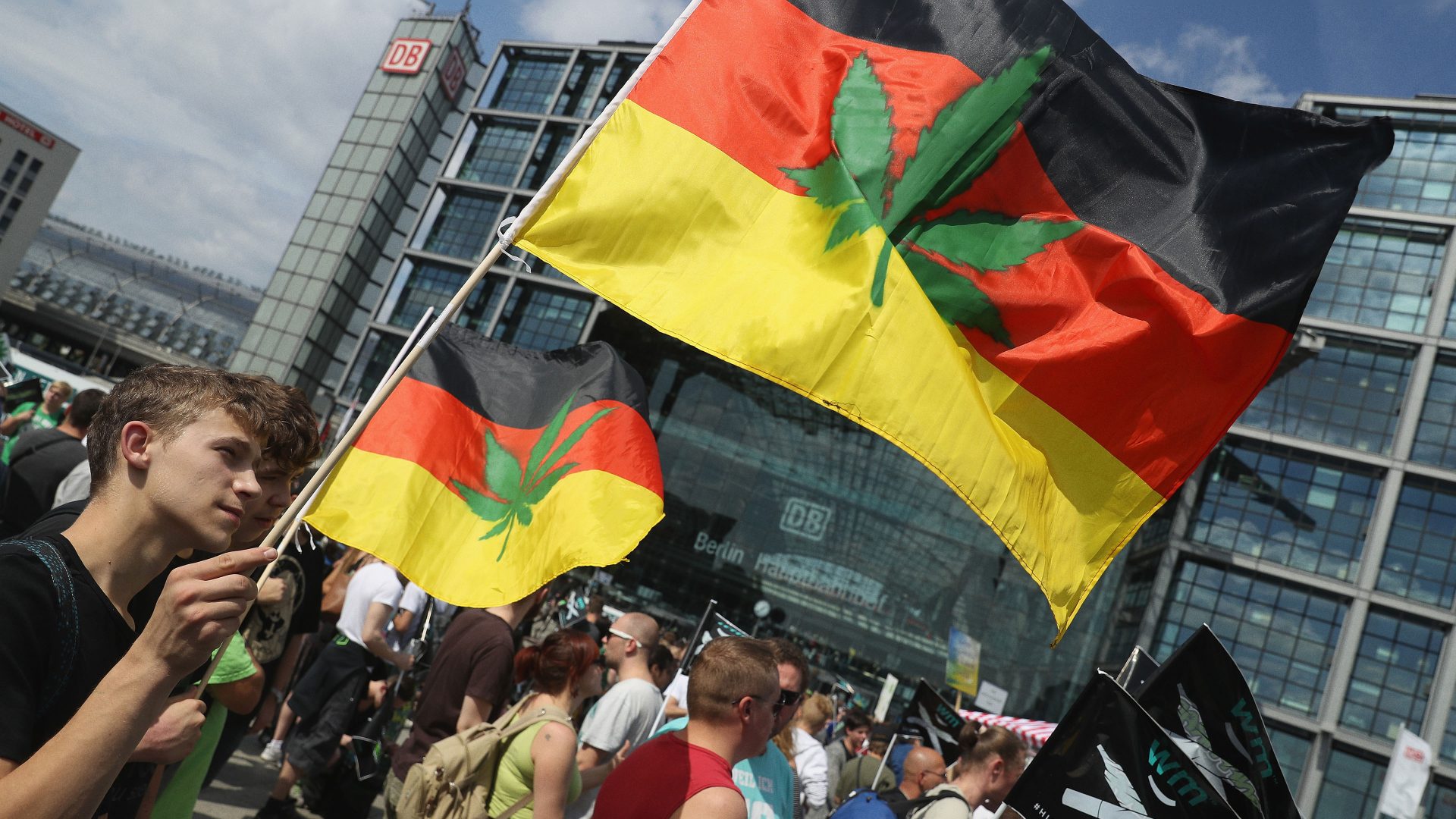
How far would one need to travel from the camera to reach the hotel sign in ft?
275

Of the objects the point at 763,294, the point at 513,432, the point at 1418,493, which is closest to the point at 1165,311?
the point at 763,294

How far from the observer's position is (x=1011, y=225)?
376 centimetres

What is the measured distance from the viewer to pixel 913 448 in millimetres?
3344

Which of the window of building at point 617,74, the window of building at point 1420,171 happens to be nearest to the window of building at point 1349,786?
the window of building at point 1420,171

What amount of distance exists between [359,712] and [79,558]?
5090 mm

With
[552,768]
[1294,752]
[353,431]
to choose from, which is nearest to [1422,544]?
[1294,752]

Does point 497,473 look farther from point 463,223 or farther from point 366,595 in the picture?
point 463,223

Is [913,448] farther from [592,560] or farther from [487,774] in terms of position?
[487,774]

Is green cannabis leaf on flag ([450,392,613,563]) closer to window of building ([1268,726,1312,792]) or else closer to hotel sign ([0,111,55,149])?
window of building ([1268,726,1312,792])

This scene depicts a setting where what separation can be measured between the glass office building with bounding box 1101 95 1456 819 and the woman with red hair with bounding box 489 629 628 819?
98.9 feet

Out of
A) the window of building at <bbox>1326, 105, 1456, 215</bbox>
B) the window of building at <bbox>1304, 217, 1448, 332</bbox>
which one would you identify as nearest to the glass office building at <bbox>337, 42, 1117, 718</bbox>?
the window of building at <bbox>1304, 217, 1448, 332</bbox>

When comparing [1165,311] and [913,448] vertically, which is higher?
[1165,311]

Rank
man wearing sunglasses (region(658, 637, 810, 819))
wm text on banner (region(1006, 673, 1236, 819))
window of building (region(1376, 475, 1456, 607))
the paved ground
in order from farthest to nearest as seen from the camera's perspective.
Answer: window of building (region(1376, 475, 1456, 607))
the paved ground
man wearing sunglasses (region(658, 637, 810, 819))
wm text on banner (region(1006, 673, 1236, 819))

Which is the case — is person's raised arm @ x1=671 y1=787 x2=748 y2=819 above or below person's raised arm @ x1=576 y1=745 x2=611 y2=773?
above
